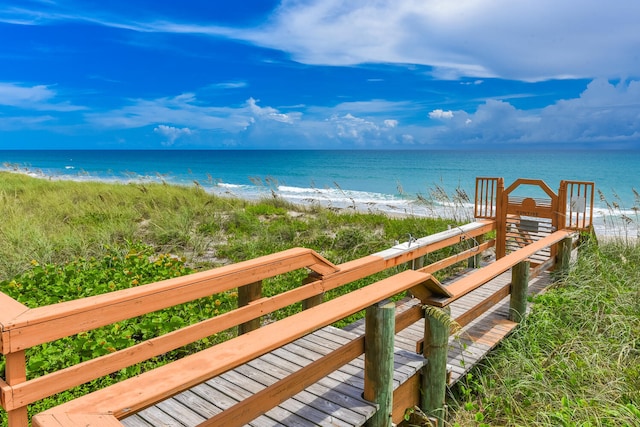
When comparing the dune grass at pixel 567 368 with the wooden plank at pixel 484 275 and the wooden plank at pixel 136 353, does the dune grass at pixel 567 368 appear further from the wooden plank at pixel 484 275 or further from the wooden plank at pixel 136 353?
the wooden plank at pixel 136 353

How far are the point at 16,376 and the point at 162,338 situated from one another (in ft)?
2.92

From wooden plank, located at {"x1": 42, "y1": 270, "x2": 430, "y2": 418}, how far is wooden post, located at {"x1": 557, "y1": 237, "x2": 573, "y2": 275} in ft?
15.1

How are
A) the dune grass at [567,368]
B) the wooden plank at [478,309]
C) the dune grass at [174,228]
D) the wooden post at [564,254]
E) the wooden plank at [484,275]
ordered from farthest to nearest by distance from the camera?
the dune grass at [174,228], the wooden post at [564,254], the wooden plank at [478,309], the wooden plank at [484,275], the dune grass at [567,368]

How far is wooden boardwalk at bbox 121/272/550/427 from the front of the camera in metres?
2.60

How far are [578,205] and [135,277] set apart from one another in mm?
6352

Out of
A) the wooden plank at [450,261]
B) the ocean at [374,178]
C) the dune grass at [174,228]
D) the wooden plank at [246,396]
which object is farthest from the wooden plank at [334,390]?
the ocean at [374,178]

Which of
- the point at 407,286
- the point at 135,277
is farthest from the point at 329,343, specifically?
the point at 135,277

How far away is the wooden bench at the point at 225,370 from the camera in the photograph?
4.17 feet

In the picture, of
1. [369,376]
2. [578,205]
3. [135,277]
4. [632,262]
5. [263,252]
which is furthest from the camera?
[263,252]

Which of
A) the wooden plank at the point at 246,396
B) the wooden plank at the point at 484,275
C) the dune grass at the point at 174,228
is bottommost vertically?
the wooden plank at the point at 246,396

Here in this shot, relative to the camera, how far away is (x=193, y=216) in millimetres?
10336

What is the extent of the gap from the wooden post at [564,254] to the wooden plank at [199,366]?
4.60 meters

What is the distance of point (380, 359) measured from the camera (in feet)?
8.13

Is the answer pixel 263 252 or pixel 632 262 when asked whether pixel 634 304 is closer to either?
pixel 632 262
